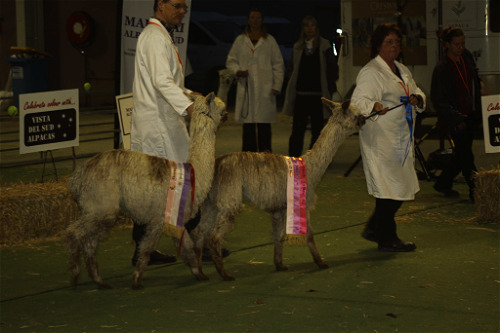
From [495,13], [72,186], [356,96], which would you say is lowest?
[72,186]

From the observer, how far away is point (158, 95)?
6.77 meters

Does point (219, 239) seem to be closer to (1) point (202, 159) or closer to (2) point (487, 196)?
(1) point (202, 159)

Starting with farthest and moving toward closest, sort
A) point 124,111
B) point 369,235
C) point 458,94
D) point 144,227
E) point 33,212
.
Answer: point 458,94 → point 124,111 → point 33,212 → point 369,235 → point 144,227

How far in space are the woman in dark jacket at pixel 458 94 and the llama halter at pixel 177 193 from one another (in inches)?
158

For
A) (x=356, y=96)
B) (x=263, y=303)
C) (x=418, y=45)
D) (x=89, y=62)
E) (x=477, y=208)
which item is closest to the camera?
(x=263, y=303)

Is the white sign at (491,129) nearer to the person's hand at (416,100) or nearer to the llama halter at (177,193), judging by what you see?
the person's hand at (416,100)

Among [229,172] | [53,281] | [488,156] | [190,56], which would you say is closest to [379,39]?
[229,172]

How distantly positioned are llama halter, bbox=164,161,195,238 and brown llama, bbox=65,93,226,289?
36mm

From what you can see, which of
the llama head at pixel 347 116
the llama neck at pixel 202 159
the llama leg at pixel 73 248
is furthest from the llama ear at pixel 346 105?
the llama leg at pixel 73 248

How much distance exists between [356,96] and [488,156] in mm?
5881

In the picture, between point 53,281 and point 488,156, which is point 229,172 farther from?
point 488,156

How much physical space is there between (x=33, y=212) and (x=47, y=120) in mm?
1448

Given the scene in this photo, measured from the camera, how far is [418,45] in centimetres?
1493

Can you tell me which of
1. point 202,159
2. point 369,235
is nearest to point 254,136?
point 369,235
